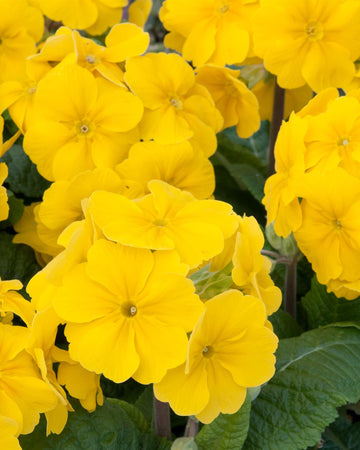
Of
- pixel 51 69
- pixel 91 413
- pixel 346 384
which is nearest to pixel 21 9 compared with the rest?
pixel 51 69

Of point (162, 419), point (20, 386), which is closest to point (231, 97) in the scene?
point (162, 419)

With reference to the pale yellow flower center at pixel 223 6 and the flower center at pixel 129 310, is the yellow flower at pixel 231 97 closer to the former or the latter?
the pale yellow flower center at pixel 223 6

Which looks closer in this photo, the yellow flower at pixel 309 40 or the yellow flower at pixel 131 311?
the yellow flower at pixel 131 311

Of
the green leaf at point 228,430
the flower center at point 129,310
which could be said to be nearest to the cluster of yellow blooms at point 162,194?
the flower center at point 129,310

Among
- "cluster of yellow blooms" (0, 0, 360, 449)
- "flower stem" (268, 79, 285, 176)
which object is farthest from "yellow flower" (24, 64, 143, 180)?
"flower stem" (268, 79, 285, 176)

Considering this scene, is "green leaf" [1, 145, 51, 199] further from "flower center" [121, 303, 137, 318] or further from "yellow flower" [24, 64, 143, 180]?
"flower center" [121, 303, 137, 318]

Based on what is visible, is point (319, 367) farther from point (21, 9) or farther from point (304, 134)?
point (21, 9)

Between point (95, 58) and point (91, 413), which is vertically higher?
point (95, 58)
